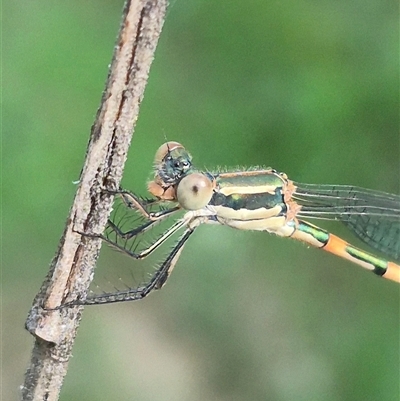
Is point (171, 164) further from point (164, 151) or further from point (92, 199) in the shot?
point (92, 199)

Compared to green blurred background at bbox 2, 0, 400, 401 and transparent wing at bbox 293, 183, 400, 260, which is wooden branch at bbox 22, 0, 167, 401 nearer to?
transparent wing at bbox 293, 183, 400, 260

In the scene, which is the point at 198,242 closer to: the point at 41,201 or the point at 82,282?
the point at 41,201

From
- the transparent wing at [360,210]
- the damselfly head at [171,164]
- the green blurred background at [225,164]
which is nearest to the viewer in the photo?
the damselfly head at [171,164]

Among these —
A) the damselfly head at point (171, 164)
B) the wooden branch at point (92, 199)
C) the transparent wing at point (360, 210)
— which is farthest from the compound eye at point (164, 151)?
the wooden branch at point (92, 199)

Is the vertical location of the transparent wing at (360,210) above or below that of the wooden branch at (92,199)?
above

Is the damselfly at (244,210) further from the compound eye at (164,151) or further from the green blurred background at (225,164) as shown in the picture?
the green blurred background at (225,164)

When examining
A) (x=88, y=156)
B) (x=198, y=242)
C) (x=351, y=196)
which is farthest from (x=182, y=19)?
(x=88, y=156)
